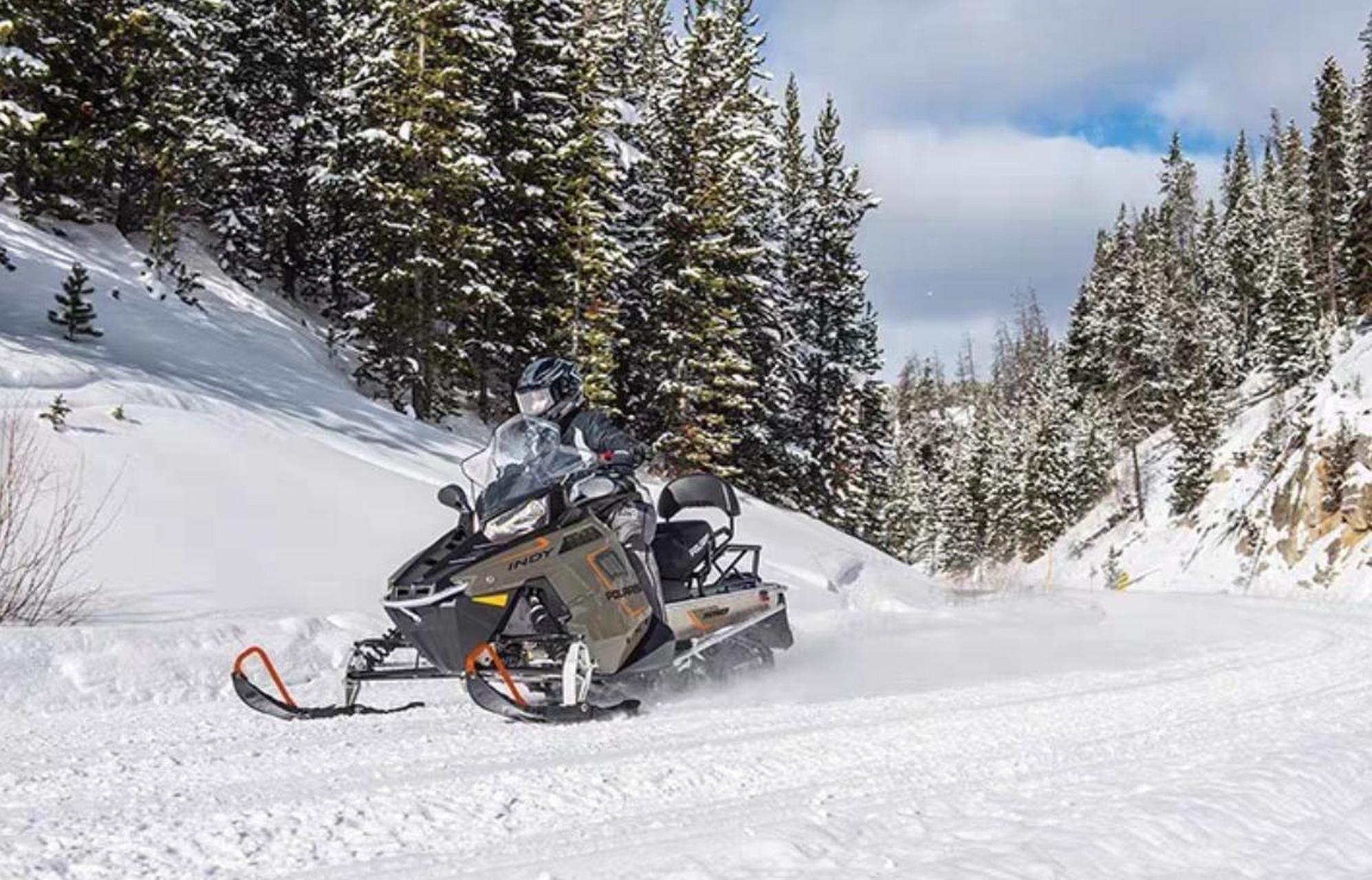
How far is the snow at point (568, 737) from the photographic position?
3.10m

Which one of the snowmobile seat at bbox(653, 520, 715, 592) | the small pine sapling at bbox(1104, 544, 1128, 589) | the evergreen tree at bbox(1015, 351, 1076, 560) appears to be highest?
the snowmobile seat at bbox(653, 520, 715, 592)

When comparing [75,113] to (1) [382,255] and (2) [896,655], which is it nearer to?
(1) [382,255]

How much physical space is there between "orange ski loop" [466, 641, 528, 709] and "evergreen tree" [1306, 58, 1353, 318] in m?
60.1

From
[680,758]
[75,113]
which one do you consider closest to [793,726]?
[680,758]

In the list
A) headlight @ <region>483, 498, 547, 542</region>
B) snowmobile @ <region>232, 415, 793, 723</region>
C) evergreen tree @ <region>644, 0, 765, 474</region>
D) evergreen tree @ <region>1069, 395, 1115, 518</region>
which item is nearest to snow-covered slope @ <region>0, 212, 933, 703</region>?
snowmobile @ <region>232, 415, 793, 723</region>

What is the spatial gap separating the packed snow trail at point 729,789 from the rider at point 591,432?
870 millimetres

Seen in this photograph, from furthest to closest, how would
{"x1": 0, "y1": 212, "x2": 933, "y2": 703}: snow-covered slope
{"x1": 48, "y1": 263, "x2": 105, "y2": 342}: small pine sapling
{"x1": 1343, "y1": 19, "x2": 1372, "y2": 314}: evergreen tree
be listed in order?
{"x1": 1343, "y1": 19, "x2": 1372, "y2": 314}: evergreen tree, {"x1": 48, "y1": 263, "x2": 105, "y2": 342}: small pine sapling, {"x1": 0, "y1": 212, "x2": 933, "y2": 703}: snow-covered slope

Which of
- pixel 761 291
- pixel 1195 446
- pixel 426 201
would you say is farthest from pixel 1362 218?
pixel 426 201

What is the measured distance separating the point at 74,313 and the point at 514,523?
1122 cm

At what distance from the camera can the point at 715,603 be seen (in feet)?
23.2

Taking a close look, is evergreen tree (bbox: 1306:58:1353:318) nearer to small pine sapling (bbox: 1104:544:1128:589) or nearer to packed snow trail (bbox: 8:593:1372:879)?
small pine sapling (bbox: 1104:544:1128:589)

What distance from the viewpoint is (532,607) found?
5.80 meters

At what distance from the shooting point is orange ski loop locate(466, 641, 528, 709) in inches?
210

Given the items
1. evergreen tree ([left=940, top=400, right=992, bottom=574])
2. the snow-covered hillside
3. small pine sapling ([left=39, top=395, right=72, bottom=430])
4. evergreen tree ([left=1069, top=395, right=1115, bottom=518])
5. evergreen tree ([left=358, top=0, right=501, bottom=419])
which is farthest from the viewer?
evergreen tree ([left=940, top=400, right=992, bottom=574])
